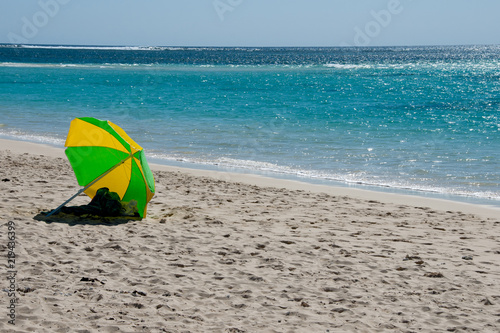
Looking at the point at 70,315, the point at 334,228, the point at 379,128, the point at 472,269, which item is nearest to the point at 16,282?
the point at 70,315

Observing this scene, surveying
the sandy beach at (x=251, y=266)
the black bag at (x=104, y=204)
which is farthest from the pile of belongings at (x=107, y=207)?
the sandy beach at (x=251, y=266)

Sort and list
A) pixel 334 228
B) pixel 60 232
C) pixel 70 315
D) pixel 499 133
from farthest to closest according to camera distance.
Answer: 1. pixel 499 133
2. pixel 334 228
3. pixel 60 232
4. pixel 70 315

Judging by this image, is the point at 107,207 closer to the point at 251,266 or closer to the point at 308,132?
the point at 251,266

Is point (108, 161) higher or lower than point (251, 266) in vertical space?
higher

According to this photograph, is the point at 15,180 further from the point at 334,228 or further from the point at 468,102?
the point at 468,102

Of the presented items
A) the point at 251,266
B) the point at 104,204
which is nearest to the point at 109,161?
the point at 104,204

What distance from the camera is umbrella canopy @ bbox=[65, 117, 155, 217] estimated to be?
24.2 feet

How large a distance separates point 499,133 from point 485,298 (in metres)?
16.0

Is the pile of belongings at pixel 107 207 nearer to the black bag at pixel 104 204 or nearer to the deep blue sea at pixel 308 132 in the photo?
the black bag at pixel 104 204

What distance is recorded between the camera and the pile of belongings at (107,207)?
7422mm

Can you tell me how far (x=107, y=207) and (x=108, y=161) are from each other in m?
0.64

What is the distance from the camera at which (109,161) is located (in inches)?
294

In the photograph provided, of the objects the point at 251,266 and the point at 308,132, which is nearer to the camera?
the point at 251,266

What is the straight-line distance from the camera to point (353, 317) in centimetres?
468
